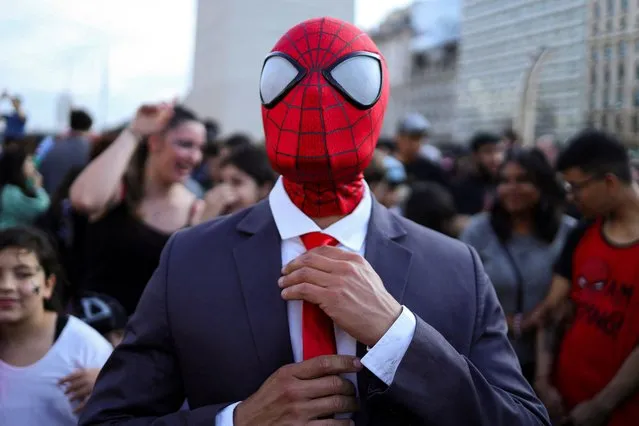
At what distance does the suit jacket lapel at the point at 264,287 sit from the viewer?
1292 mm

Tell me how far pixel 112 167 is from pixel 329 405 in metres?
1.89

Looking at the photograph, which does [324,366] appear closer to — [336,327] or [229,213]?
[336,327]

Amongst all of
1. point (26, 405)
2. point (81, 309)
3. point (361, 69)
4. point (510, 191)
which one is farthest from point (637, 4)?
point (26, 405)

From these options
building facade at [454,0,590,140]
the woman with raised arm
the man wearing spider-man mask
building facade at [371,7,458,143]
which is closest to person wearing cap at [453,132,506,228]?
building facade at [454,0,590,140]

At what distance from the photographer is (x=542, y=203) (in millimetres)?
3365

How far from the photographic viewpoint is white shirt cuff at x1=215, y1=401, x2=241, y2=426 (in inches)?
49.0

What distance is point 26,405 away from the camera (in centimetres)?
192

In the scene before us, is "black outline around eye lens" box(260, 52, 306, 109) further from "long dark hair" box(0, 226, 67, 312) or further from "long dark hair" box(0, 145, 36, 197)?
"long dark hair" box(0, 145, 36, 197)

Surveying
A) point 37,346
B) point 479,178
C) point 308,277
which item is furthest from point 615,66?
point 37,346

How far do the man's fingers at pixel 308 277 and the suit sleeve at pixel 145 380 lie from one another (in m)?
0.30

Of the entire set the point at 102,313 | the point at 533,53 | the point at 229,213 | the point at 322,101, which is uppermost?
the point at 533,53

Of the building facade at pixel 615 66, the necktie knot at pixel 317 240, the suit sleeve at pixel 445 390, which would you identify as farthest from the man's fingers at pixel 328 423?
the building facade at pixel 615 66

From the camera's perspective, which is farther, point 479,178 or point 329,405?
point 479,178

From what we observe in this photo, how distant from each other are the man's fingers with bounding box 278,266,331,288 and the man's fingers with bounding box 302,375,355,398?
181 millimetres
